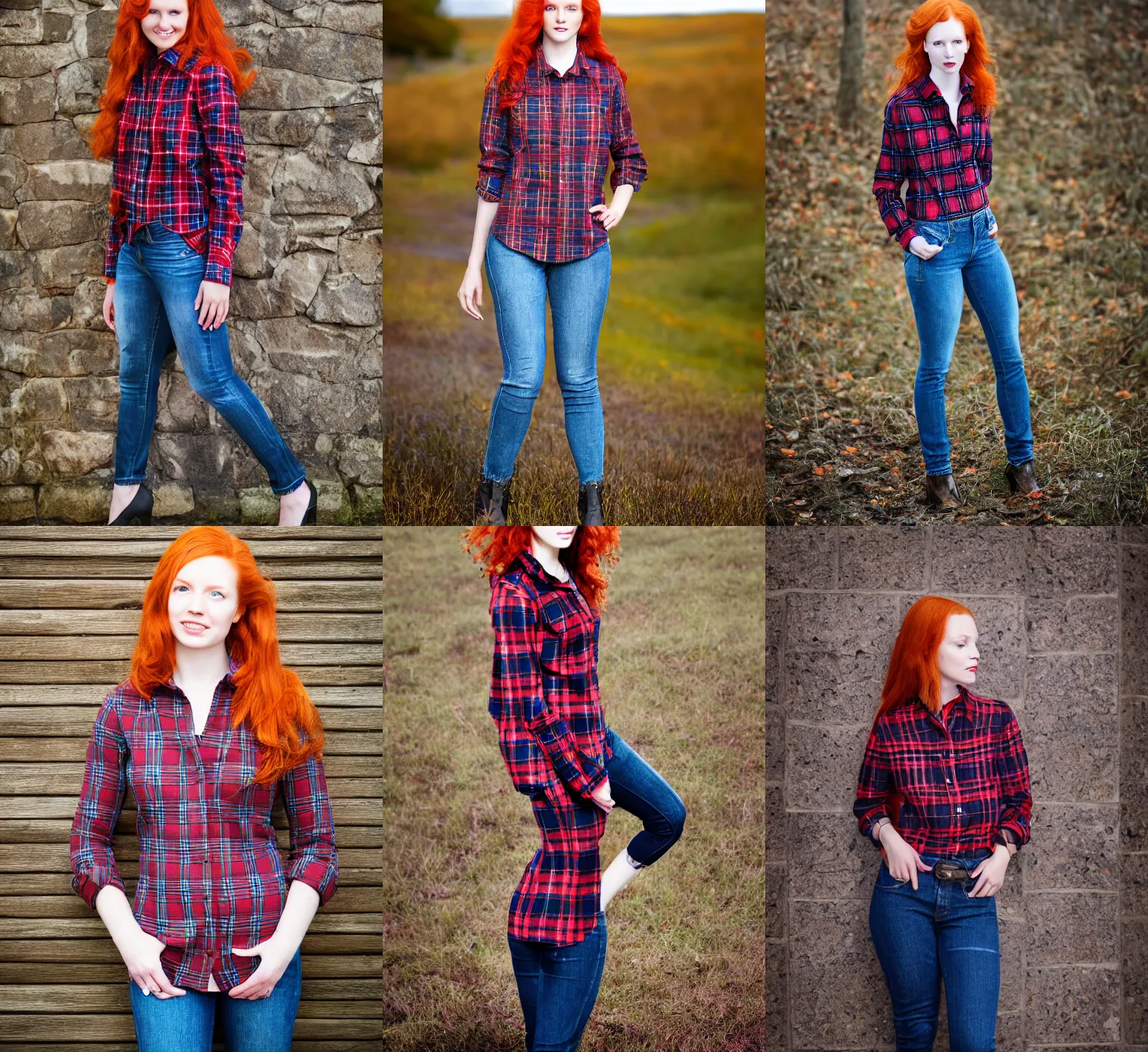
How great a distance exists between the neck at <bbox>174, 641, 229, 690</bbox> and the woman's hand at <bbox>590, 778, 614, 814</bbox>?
1.27 meters

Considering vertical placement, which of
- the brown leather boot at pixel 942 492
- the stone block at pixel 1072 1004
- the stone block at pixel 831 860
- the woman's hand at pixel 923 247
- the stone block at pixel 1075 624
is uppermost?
the woman's hand at pixel 923 247

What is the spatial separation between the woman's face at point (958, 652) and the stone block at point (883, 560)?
0.43 metres

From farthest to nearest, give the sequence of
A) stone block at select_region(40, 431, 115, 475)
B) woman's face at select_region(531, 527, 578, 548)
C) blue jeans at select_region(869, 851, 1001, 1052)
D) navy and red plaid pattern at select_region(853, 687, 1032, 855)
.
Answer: stone block at select_region(40, 431, 115, 475) → navy and red plaid pattern at select_region(853, 687, 1032, 855) → blue jeans at select_region(869, 851, 1001, 1052) → woman's face at select_region(531, 527, 578, 548)

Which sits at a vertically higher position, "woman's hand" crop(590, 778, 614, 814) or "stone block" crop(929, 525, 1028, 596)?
"stone block" crop(929, 525, 1028, 596)

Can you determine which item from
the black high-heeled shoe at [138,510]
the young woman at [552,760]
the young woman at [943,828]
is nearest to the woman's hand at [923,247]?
the young woman at [943,828]

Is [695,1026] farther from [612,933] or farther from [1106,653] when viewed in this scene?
[1106,653]

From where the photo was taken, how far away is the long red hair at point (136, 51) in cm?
440

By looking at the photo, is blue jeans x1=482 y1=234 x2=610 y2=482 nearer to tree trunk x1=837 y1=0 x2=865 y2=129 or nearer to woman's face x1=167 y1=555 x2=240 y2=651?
woman's face x1=167 y1=555 x2=240 y2=651

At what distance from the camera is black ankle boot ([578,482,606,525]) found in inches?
183

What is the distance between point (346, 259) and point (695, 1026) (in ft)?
11.4

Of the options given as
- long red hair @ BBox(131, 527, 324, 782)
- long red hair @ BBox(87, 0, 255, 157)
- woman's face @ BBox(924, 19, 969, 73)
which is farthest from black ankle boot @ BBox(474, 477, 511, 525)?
woman's face @ BBox(924, 19, 969, 73)

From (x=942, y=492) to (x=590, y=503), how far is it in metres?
1.54

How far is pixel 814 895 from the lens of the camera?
15.6ft

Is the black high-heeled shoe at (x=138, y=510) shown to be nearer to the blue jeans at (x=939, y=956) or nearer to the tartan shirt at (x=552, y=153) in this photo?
the tartan shirt at (x=552, y=153)
